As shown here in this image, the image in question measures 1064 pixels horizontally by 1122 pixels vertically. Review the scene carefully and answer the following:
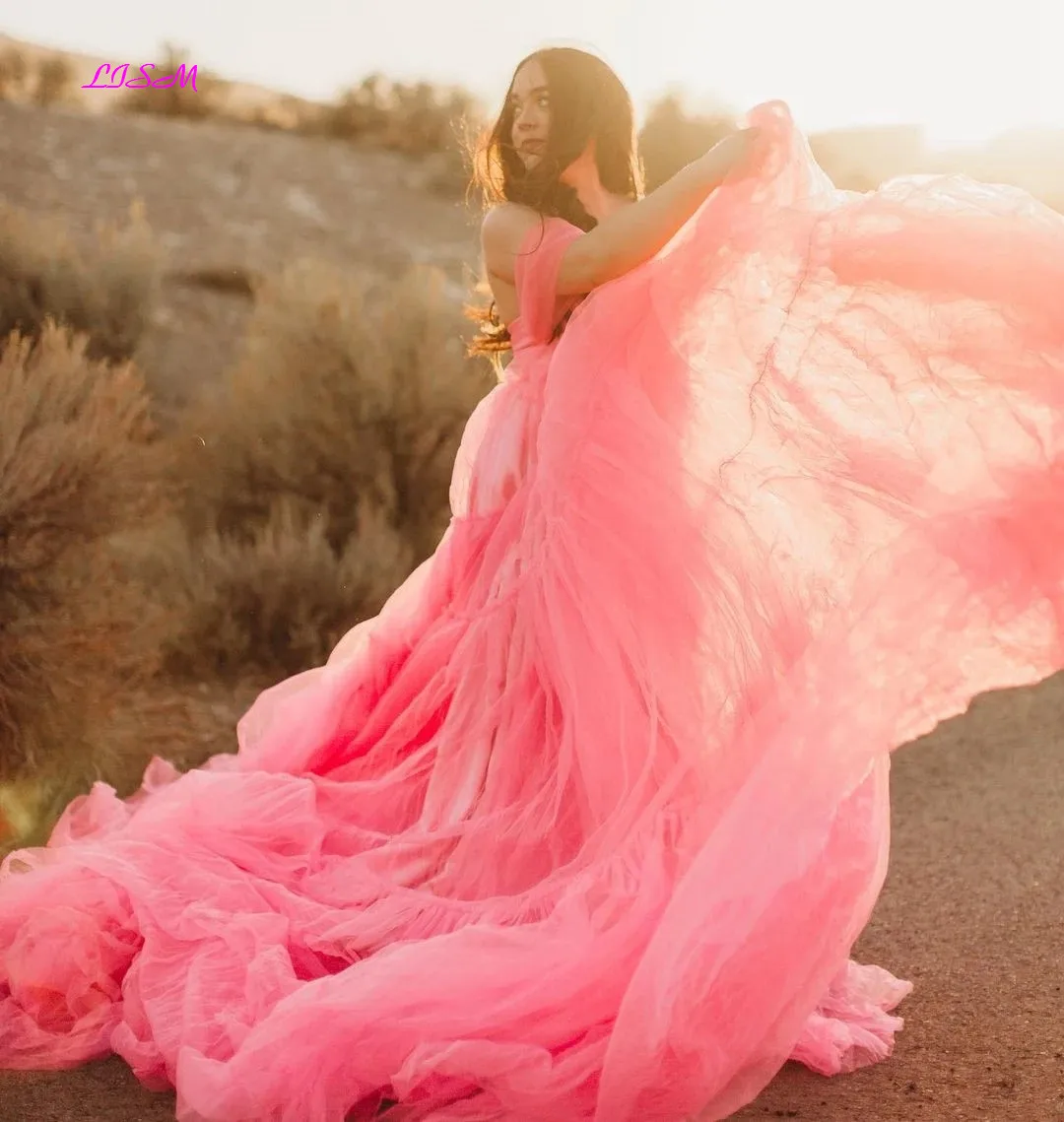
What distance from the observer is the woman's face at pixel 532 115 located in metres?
3.09

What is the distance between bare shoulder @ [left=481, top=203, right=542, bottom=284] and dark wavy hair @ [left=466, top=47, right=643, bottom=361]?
56 millimetres

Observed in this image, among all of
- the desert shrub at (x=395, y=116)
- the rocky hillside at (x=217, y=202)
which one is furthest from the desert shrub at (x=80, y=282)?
the desert shrub at (x=395, y=116)

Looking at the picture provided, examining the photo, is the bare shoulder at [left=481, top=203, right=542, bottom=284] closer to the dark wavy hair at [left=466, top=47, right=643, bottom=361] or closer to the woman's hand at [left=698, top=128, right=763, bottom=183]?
the dark wavy hair at [left=466, top=47, right=643, bottom=361]

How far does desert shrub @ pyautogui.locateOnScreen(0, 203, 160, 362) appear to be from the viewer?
902 cm

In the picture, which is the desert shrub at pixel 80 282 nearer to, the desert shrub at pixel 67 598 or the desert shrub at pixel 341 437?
the desert shrub at pixel 341 437

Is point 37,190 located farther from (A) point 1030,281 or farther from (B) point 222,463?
(A) point 1030,281

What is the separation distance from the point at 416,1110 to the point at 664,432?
1.45 m

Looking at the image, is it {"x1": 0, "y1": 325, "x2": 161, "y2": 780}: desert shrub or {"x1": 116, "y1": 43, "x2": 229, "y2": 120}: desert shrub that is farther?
{"x1": 116, "y1": 43, "x2": 229, "y2": 120}: desert shrub

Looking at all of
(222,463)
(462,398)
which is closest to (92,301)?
(222,463)

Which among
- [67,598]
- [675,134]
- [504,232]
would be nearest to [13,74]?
[675,134]

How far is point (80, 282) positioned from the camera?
9.52m

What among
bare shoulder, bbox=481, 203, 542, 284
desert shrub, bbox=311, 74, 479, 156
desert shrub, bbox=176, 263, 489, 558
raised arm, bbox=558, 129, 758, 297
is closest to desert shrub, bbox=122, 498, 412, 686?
desert shrub, bbox=176, 263, 489, 558

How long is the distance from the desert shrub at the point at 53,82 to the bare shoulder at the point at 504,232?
55.7ft

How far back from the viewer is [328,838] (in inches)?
127
